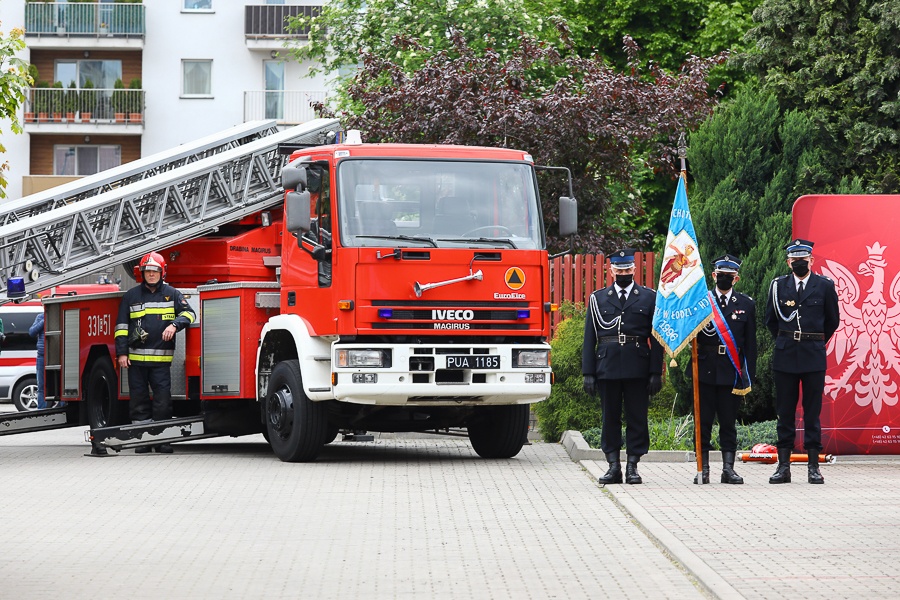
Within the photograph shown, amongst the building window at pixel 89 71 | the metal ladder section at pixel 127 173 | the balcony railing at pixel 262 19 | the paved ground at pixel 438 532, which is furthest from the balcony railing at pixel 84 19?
the paved ground at pixel 438 532

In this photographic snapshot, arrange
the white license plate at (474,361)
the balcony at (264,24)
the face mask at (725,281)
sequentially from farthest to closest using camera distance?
the balcony at (264,24), the white license plate at (474,361), the face mask at (725,281)

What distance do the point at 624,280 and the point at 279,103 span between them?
3803cm

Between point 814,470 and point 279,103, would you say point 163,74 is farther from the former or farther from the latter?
point 814,470

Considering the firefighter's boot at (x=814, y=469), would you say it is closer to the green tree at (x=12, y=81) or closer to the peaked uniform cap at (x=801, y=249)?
the peaked uniform cap at (x=801, y=249)

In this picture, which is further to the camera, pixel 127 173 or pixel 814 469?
pixel 127 173

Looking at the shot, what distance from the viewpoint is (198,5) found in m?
50.9

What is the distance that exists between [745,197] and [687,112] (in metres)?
7.56

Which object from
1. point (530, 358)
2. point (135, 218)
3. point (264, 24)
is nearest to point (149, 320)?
point (135, 218)

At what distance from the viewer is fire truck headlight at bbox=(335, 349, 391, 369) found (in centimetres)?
1534

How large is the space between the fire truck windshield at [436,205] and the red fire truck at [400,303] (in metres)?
0.01

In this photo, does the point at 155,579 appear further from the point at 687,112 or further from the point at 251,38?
the point at 251,38

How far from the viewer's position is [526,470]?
1545 centimetres

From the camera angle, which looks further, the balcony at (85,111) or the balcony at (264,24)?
the balcony at (85,111)

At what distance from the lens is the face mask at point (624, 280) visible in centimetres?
1411
